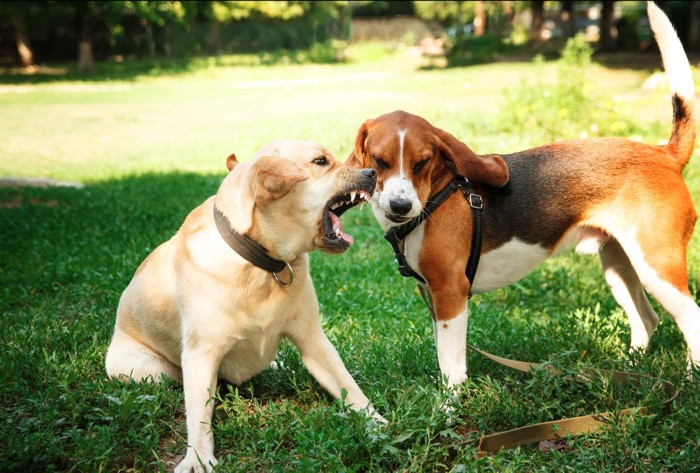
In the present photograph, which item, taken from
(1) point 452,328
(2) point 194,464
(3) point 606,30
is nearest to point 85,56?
(3) point 606,30

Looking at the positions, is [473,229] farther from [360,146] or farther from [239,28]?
[239,28]

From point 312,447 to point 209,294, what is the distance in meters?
0.96

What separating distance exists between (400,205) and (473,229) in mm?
654

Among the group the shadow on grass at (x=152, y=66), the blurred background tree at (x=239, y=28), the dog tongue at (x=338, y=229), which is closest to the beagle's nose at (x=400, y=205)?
the dog tongue at (x=338, y=229)

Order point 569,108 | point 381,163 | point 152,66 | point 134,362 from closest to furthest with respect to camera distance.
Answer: point 381,163 < point 134,362 < point 569,108 < point 152,66

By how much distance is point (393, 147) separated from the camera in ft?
12.4

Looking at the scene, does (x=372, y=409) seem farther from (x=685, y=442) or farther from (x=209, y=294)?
(x=685, y=442)

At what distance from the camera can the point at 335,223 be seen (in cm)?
356

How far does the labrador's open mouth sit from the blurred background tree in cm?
3121

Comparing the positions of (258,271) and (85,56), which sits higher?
(258,271)

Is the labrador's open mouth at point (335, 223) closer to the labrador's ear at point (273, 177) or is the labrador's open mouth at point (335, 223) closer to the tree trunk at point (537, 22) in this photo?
the labrador's ear at point (273, 177)

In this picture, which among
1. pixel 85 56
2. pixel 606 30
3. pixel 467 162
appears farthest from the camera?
pixel 606 30

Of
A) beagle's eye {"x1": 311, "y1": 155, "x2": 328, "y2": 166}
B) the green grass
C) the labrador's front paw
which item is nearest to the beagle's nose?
→ beagle's eye {"x1": 311, "y1": 155, "x2": 328, "y2": 166}

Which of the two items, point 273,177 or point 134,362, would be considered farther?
point 134,362
